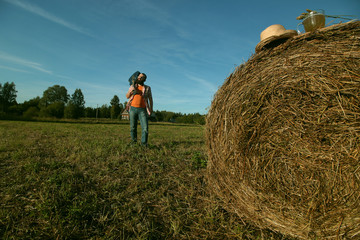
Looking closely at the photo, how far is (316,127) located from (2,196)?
158 inches

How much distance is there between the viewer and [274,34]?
2.34 metres

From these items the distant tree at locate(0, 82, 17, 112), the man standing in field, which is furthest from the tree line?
the man standing in field

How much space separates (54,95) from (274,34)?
95.0 meters

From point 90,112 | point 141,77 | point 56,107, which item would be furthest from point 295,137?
point 90,112

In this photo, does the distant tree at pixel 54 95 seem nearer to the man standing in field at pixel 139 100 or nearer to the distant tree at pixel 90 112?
the distant tree at pixel 90 112

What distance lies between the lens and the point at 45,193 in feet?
7.91

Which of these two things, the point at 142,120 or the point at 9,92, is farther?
the point at 9,92

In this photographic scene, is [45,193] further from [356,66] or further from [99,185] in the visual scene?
[356,66]

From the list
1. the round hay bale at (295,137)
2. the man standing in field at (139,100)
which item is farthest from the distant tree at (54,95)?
the round hay bale at (295,137)

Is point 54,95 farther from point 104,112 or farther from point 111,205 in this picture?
point 111,205

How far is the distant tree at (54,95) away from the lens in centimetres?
7504

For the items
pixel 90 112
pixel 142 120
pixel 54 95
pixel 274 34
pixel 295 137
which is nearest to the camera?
pixel 295 137

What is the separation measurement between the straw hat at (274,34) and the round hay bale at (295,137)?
0.34 ft

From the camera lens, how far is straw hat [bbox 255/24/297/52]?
2217 millimetres
